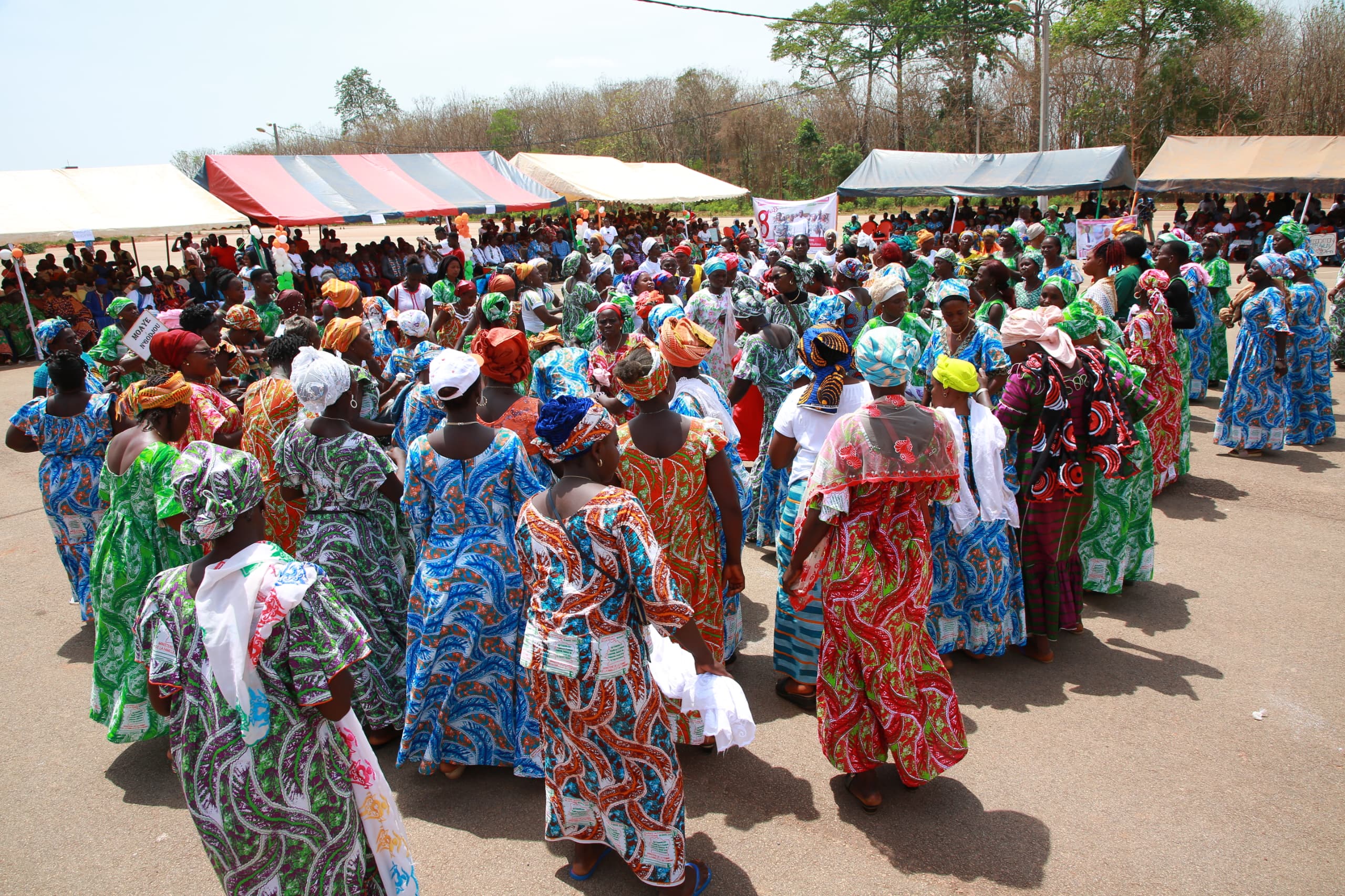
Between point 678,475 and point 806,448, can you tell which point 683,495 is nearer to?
point 678,475

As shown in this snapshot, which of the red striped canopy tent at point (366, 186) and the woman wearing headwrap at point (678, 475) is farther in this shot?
the red striped canopy tent at point (366, 186)

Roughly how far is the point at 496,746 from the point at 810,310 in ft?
14.7

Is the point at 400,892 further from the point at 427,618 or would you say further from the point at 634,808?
the point at 427,618

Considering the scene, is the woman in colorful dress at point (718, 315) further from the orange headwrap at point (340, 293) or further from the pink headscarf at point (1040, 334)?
the pink headscarf at point (1040, 334)

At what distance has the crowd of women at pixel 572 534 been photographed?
2432mm

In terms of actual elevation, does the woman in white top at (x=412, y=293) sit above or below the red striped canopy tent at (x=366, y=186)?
below

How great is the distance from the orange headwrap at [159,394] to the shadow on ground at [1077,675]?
13.4ft

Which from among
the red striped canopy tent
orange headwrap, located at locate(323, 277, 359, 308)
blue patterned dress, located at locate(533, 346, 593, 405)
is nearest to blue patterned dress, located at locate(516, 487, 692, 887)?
blue patterned dress, located at locate(533, 346, 593, 405)

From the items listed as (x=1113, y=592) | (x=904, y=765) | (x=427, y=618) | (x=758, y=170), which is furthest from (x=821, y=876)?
(x=758, y=170)

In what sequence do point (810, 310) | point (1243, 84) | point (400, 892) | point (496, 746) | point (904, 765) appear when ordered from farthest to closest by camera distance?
point (1243, 84), point (810, 310), point (496, 746), point (904, 765), point (400, 892)

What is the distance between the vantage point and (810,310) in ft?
23.1

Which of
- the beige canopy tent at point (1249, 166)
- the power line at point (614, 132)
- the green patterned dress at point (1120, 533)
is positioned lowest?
the green patterned dress at point (1120, 533)

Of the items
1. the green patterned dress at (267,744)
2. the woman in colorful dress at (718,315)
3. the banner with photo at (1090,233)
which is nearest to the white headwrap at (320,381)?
the green patterned dress at (267,744)

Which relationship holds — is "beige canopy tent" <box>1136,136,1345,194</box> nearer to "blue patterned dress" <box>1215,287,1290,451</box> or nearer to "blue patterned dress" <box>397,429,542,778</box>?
"blue patterned dress" <box>1215,287,1290,451</box>
